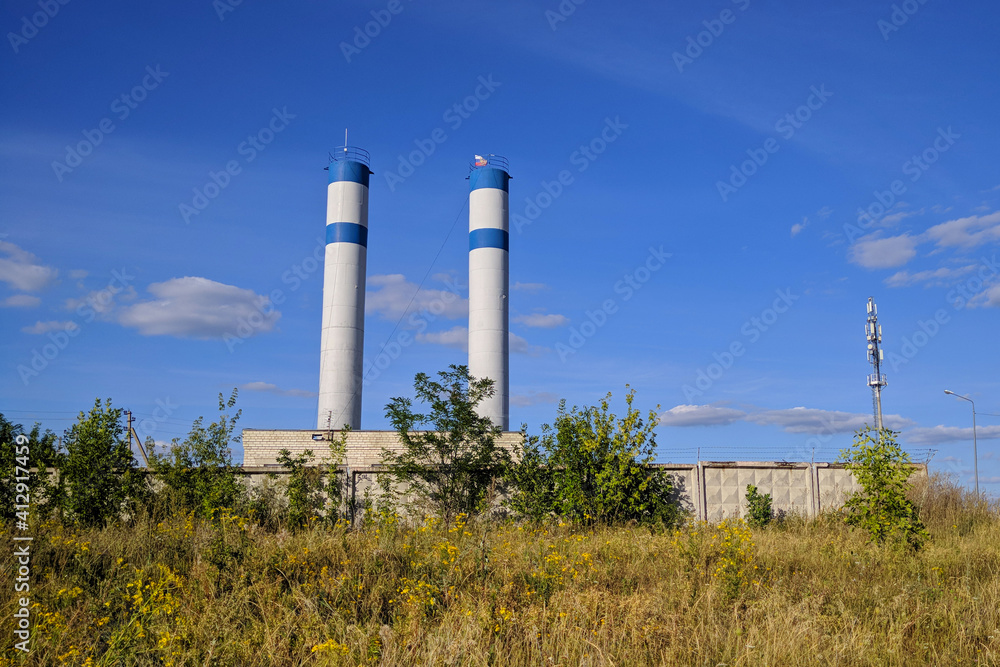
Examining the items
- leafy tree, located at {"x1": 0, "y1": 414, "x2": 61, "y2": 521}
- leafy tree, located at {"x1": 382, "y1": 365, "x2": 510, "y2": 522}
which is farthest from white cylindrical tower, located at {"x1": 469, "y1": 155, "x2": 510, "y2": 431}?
leafy tree, located at {"x1": 0, "y1": 414, "x2": 61, "y2": 521}

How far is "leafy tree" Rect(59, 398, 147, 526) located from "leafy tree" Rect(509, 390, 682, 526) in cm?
884

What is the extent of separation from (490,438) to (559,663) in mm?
12367

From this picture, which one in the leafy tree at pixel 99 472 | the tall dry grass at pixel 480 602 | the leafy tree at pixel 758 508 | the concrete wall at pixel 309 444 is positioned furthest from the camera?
the concrete wall at pixel 309 444

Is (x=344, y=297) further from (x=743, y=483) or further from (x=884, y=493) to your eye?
(x=884, y=493)

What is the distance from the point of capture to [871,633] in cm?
675

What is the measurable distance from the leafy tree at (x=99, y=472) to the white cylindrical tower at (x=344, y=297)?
13546 mm

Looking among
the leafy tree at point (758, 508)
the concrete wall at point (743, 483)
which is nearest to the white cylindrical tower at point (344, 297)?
the concrete wall at point (743, 483)

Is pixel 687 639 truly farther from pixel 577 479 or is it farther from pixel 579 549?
pixel 577 479

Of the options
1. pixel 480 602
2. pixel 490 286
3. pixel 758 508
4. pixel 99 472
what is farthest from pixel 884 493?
pixel 490 286

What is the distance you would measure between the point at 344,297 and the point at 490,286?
255 inches

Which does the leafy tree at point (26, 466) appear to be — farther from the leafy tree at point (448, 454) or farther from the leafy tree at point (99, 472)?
the leafy tree at point (448, 454)

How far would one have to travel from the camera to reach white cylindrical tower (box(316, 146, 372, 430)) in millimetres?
30406

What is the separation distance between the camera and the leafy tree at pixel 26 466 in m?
15.2

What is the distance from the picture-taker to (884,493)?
42.3ft
